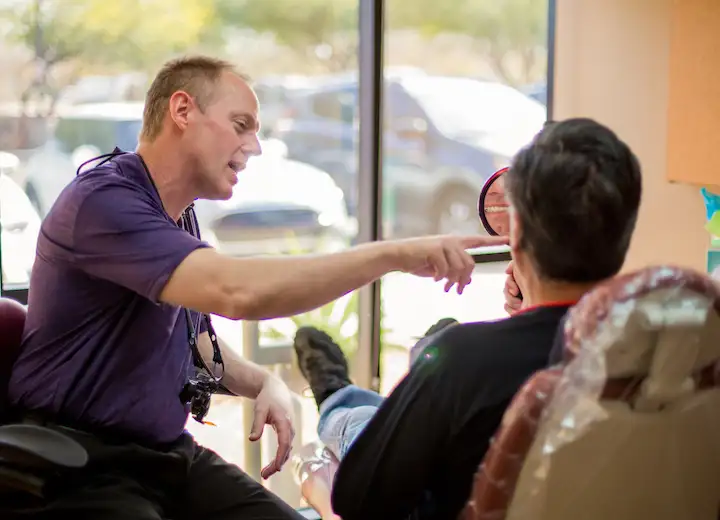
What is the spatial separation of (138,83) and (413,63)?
0.95 meters

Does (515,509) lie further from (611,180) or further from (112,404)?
(112,404)

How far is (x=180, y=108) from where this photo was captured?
1738 mm

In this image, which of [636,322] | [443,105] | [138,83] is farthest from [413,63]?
[636,322]

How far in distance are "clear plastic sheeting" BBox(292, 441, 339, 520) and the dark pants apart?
A: 0.26 metres

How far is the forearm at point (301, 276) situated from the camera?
1.44 m

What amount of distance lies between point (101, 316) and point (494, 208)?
2.50 ft

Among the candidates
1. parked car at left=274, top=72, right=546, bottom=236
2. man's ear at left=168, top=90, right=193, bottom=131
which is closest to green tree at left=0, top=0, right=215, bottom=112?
parked car at left=274, top=72, right=546, bottom=236

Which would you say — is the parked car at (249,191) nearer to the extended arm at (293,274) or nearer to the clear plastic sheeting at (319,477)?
the clear plastic sheeting at (319,477)

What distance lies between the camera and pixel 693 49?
235cm

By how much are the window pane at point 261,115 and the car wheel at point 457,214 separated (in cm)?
36

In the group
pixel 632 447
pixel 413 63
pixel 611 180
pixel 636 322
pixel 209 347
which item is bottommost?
pixel 209 347

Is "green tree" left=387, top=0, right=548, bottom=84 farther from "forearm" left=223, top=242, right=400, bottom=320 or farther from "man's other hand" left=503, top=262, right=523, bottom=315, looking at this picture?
"forearm" left=223, top=242, right=400, bottom=320

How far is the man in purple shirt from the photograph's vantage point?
1.46 metres

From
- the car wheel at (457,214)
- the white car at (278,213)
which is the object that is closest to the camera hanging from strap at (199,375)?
the white car at (278,213)
